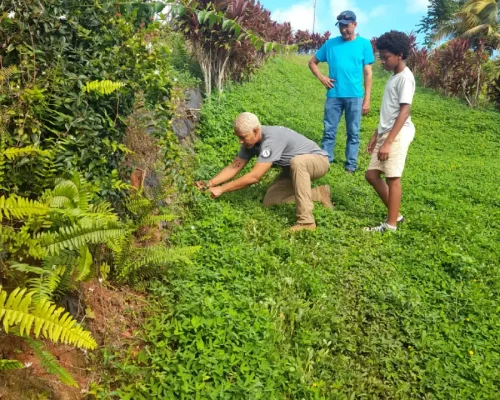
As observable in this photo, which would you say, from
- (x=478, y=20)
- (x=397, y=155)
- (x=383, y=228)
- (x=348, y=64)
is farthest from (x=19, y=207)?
(x=478, y=20)

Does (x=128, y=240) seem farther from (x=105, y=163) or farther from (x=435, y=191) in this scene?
(x=435, y=191)

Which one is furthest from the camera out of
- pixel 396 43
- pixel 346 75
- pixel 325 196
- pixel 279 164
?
pixel 346 75

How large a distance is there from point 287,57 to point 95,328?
729 inches

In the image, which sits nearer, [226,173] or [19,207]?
[19,207]

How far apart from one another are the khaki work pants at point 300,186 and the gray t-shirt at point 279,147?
10cm

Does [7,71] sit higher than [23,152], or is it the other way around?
[7,71]

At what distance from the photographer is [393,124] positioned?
14.9 ft

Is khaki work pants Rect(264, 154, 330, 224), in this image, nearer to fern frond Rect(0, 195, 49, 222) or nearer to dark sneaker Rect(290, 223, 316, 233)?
dark sneaker Rect(290, 223, 316, 233)

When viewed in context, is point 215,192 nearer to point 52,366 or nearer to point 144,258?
point 144,258

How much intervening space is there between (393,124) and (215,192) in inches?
84.6

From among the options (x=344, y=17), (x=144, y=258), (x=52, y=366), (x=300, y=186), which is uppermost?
(x=344, y=17)

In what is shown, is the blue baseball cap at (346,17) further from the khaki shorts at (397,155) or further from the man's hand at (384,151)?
the man's hand at (384,151)

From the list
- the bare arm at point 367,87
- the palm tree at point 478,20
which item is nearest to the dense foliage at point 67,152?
the bare arm at point 367,87

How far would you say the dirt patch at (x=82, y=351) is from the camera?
200 centimetres
